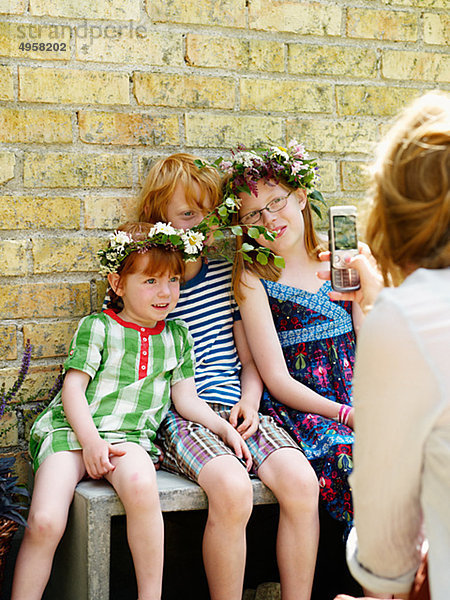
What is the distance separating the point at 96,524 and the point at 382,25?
2.20m

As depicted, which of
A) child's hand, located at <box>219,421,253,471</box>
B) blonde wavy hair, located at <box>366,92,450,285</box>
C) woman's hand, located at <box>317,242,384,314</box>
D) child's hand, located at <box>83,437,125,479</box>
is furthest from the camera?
child's hand, located at <box>219,421,253,471</box>

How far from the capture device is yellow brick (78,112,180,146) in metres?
2.55

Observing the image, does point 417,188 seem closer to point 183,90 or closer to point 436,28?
point 183,90

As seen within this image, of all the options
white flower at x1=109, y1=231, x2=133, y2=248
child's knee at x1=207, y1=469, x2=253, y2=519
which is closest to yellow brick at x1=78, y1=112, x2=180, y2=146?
white flower at x1=109, y1=231, x2=133, y2=248

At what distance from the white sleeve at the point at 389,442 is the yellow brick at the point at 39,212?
1.70 meters

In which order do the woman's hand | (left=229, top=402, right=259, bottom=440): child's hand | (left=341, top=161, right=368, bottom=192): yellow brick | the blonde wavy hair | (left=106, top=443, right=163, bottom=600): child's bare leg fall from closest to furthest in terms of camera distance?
1. the blonde wavy hair
2. the woman's hand
3. (left=106, top=443, right=163, bottom=600): child's bare leg
4. (left=229, top=402, right=259, bottom=440): child's hand
5. (left=341, top=161, right=368, bottom=192): yellow brick

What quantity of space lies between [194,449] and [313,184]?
3.62 feet

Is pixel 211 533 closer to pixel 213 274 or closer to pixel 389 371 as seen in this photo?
pixel 213 274

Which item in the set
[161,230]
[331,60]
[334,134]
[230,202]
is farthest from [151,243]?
[331,60]

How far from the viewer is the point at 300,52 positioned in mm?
2775

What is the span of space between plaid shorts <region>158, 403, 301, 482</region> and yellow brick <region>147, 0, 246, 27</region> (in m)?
1.45

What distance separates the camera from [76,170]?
254 cm

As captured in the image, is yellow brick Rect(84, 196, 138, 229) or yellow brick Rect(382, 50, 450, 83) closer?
yellow brick Rect(84, 196, 138, 229)

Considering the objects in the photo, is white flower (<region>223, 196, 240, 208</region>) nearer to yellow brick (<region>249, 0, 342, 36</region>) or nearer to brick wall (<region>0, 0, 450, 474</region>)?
brick wall (<region>0, 0, 450, 474</region>)
